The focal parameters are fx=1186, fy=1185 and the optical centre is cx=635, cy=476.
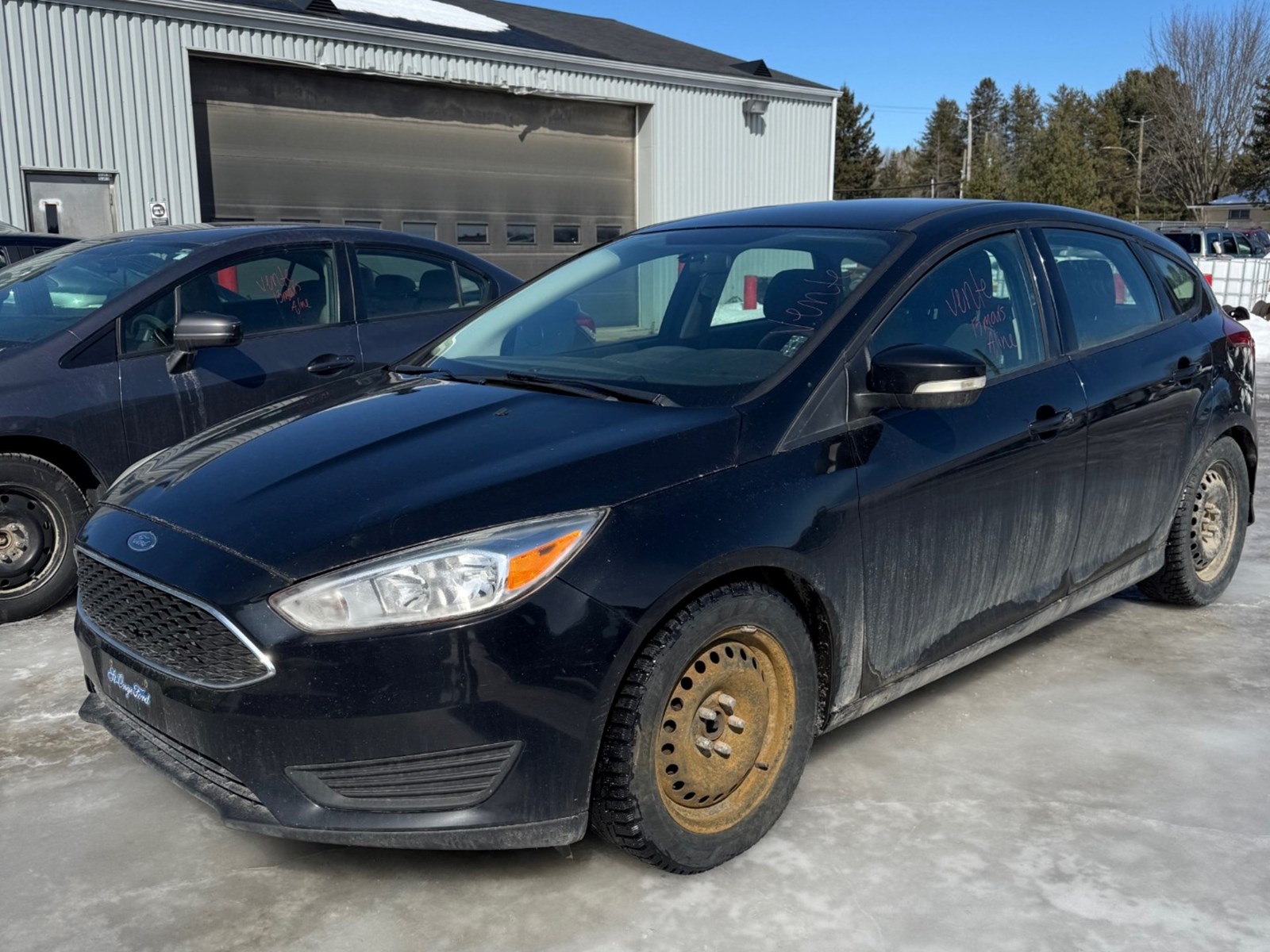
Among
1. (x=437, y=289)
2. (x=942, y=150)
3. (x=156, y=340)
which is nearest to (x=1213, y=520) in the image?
(x=437, y=289)

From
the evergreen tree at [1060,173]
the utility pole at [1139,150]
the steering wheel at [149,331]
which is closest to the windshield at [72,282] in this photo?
the steering wheel at [149,331]

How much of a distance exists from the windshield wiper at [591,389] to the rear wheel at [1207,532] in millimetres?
2456

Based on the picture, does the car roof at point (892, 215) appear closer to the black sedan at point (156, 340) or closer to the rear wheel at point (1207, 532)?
the rear wheel at point (1207, 532)

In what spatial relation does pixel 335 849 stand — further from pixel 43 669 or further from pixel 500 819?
pixel 43 669

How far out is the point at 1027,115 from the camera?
94812mm

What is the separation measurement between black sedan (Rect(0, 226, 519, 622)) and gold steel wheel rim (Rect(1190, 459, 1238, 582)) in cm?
358

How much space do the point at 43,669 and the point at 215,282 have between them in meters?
1.87

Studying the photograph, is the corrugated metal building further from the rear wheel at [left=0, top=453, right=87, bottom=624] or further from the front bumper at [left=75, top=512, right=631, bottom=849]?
the front bumper at [left=75, top=512, right=631, bottom=849]

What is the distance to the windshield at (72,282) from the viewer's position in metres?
5.02

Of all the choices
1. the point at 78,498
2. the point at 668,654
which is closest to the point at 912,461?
the point at 668,654

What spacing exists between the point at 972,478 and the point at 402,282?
3.48 metres

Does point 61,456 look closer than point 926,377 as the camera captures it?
No

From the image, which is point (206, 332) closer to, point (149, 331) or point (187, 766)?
point (149, 331)

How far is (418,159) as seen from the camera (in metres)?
16.4
